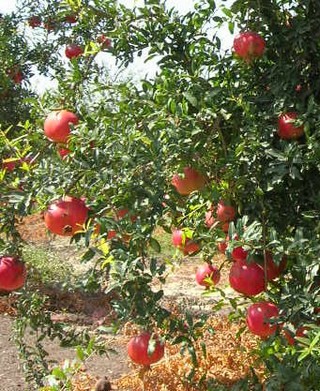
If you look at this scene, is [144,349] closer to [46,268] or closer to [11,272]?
[11,272]

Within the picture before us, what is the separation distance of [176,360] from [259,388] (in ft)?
4.32

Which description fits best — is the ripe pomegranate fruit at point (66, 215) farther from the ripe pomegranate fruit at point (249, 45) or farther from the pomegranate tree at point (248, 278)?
the ripe pomegranate fruit at point (249, 45)

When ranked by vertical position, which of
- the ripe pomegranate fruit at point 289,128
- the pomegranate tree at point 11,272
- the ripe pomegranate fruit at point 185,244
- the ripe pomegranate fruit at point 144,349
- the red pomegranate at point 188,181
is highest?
the ripe pomegranate fruit at point 289,128

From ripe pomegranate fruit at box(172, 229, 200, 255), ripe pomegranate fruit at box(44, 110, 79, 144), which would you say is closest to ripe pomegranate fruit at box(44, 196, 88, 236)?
ripe pomegranate fruit at box(44, 110, 79, 144)

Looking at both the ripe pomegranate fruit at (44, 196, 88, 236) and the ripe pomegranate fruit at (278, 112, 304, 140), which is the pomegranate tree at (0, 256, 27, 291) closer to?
the ripe pomegranate fruit at (44, 196, 88, 236)

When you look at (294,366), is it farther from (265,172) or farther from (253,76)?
(253,76)

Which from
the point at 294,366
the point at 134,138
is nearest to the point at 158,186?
the point at 134,138

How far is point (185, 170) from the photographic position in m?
1.85

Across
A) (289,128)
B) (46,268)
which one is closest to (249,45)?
(289,128)

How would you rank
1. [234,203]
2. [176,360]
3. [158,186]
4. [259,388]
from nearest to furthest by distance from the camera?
[158,186] < [234,203] < [259,388] < [176,360]

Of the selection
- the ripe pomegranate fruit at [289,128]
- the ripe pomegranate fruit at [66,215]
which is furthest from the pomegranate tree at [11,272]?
the ripe pomegranate fruit at [289,128]

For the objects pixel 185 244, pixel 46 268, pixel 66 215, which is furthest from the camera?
pixel 46 268

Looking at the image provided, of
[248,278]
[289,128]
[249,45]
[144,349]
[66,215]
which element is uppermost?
[249,45]

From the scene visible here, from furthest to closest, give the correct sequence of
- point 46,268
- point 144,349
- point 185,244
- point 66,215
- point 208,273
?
point 46,268 < point 208,273 < point 185,244 < point 144,349 < point 66,215
